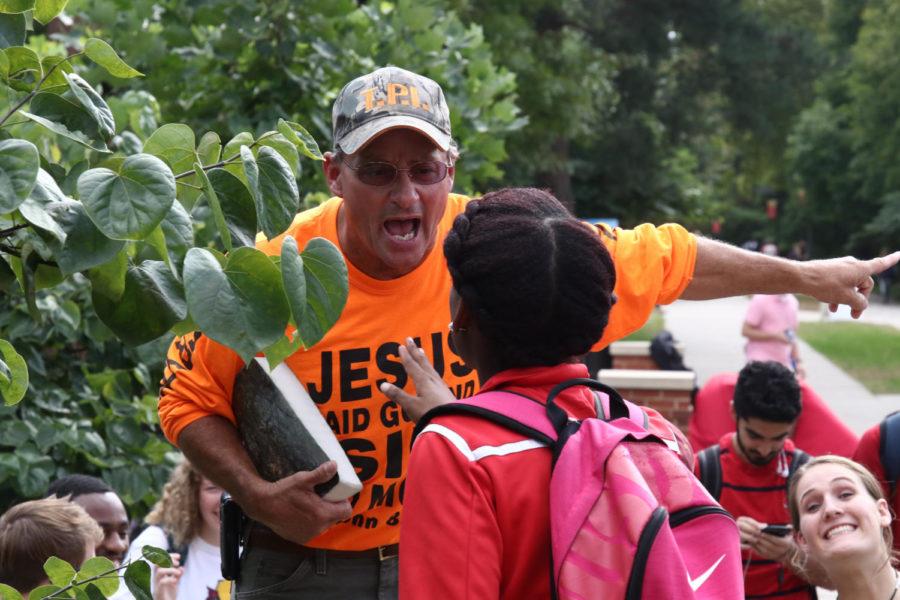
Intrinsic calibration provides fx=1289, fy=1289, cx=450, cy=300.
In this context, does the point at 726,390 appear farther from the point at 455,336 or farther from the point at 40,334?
the point at 455,336

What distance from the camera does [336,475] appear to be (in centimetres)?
284

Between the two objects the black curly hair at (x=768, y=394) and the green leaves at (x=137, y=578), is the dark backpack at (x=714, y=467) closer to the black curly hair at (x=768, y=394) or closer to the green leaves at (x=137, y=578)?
the black curly hair at (x=768, y=394)

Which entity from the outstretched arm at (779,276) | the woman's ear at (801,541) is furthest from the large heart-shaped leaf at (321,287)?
the woman's ear at (801,541)

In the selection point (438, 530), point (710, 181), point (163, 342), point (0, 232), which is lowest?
point (438, 530)

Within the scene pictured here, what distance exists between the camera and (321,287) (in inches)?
69.9

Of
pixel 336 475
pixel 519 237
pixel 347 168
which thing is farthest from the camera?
pixel 347 168

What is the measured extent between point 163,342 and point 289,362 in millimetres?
2027

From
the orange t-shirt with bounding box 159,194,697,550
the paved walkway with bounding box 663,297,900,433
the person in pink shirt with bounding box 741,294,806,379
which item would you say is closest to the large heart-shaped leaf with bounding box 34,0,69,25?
the orange t-shirt with bounding box 159,194,697,550

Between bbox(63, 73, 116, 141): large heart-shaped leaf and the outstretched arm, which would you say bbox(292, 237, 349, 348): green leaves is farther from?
the outstretched arm

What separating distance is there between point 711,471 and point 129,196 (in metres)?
4.06

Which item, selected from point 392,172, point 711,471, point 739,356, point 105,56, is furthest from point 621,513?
point 739,356

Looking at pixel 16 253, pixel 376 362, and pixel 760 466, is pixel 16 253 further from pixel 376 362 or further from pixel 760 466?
pixel 760 466

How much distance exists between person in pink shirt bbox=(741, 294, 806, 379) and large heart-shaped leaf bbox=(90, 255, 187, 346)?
8988mm

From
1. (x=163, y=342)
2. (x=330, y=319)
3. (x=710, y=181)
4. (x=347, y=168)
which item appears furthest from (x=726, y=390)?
(x=710, y=181)
